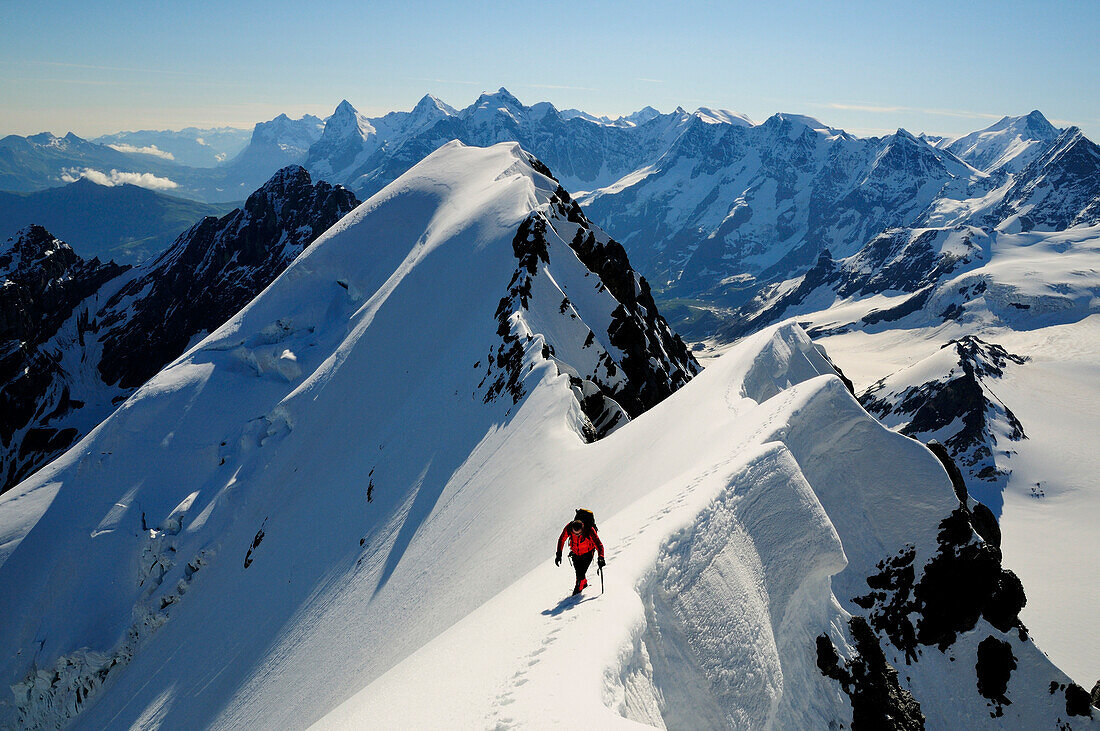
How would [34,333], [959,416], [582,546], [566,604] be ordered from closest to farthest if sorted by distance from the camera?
[566,604], [582,546], [959,416], [34,333]

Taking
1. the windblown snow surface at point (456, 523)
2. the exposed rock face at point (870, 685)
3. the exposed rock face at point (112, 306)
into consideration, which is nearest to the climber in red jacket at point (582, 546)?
the windblown snow surface at point (456, 523)

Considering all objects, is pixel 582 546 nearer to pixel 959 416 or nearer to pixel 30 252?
pixel 959 416

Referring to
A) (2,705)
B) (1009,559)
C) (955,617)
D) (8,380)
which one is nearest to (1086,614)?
(1009,559)

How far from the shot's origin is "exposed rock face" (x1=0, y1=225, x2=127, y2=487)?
123938 mm

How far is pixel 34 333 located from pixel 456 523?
6529 inches

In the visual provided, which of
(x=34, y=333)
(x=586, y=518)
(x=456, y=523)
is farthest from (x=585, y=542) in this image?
(x=34, y=333)

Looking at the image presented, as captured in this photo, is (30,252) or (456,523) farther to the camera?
(30,252)

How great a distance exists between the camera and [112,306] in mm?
159375

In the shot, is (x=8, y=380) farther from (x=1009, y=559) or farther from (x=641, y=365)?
(x=1009, y=559)

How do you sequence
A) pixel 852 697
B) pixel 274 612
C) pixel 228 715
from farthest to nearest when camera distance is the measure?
pixel 274 612 < pixel 228 715 < pixel 852 697

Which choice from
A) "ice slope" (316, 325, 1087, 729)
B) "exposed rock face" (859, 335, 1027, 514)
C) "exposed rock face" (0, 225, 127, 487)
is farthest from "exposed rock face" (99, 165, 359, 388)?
"exposed rock face" (859, 335, 1027, 514)

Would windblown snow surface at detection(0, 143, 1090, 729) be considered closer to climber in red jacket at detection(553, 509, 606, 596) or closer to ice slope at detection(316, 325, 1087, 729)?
ice slope at detection(316, 325, 1087, 729)

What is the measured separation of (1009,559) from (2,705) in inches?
5471

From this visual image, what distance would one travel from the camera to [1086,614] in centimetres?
8400
